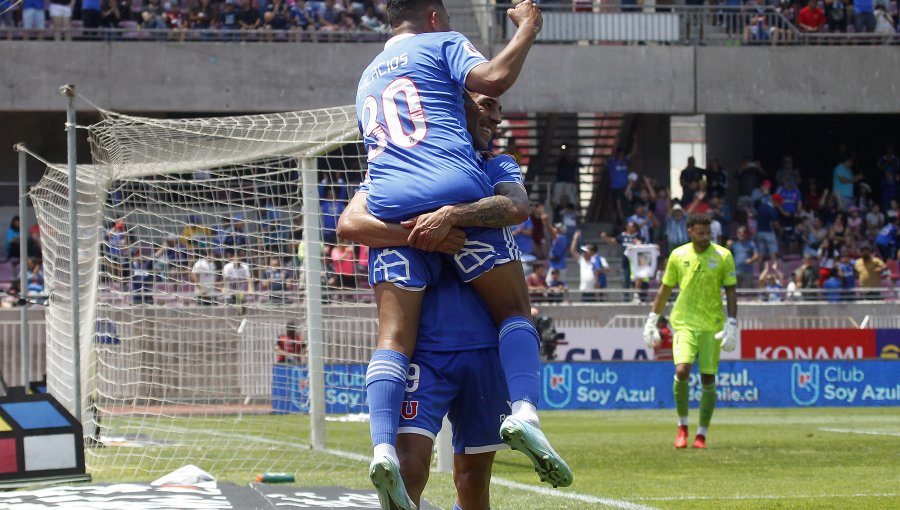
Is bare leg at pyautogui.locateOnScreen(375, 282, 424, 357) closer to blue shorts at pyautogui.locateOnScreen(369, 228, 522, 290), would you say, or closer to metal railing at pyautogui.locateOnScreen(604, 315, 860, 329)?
blue shorts at pyautogui.locateOnScreen(369, 228, 522, 290)

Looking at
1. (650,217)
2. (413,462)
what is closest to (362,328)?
(413,462)

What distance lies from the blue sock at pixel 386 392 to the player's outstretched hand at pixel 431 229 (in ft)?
1.36

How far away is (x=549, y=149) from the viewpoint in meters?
31.8

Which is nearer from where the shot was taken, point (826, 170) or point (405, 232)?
point (405, 232)

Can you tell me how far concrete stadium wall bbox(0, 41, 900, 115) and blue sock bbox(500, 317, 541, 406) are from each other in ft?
78.8

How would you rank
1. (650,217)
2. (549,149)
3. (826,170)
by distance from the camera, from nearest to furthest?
(650,217) < (549,149) < (826,170)

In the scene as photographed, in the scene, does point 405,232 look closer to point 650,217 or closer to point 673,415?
point 673,415

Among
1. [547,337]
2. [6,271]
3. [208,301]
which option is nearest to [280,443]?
[208,301]

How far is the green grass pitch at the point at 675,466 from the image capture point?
27.3 feet

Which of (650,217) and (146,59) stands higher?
(146,59)

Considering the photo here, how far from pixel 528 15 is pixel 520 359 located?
1.25 meters

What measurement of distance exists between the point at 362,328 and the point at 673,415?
571 cm

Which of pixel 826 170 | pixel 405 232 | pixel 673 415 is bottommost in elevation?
pixel 673 415

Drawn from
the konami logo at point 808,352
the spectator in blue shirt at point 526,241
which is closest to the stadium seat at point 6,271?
the spectator in blue shirt at point 526,241
